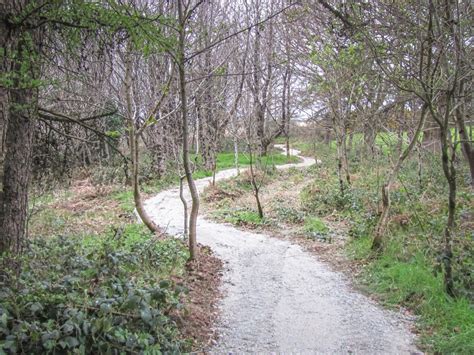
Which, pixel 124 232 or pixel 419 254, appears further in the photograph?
pixel 124 232

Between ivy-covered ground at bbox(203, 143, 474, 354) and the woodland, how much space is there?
0.03 metres

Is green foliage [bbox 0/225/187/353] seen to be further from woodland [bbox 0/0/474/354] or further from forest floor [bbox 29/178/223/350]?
forest floor [bbox 29/178/223/350]

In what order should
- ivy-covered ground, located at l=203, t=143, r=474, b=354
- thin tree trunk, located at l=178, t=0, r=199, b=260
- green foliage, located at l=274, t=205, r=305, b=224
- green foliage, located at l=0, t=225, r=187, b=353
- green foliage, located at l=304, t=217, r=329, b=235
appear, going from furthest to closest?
green foliage, located at l=274, t=205, r=305, b=224 → green foliage, located at l=304, t=217, r=329, b=235 → thin tree trunk, located at l=178, t=0, r=199, b=260 → ivy-covered ground, located at l=203, t=143, r=474, b=354 → green foliage, located at l=0, t=225, r=187, b=353

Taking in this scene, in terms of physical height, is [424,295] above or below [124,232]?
below

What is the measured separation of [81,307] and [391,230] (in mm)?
6303

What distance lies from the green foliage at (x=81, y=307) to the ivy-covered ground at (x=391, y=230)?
10.1 ft

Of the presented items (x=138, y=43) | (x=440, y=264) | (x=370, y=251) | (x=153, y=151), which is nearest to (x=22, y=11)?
(x=138, y=43)

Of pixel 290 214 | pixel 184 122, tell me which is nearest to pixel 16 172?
pixel 184 122

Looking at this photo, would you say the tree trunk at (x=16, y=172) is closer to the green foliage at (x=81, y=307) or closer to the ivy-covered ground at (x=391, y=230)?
the green foliage at (x=81, y=307)

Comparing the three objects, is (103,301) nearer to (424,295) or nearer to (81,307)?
(81,307)

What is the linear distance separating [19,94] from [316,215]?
851cm

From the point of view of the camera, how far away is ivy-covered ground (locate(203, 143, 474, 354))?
16.5 feet

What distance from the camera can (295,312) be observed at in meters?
5.34

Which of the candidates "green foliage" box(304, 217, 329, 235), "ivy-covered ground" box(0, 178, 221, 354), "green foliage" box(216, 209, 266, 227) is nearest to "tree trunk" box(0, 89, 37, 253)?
"ivy-covered ground" box(0, 178, 221, 354)
